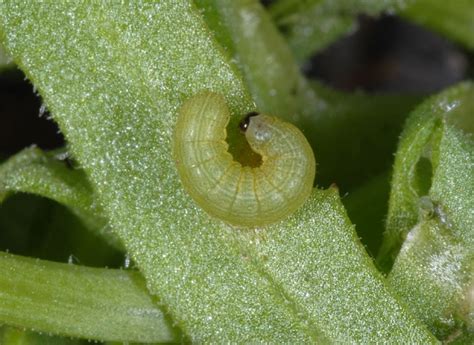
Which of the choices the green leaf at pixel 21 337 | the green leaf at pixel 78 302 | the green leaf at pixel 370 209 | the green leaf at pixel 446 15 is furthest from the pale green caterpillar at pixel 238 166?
the green leaf at pixel 446 15

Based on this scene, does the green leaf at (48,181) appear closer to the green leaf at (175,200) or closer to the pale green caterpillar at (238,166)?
the green leaf at (175,200)

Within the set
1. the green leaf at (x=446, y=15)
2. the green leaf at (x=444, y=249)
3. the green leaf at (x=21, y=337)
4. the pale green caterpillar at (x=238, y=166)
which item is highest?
the pale green caterpillar at (x=238, y=166)

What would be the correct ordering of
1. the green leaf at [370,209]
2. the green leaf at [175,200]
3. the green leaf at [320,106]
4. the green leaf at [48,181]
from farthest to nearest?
the green leaf at [320,106] < the green leaf at [370,209] < the green leaf at [48,181] < the green leaf at [175,200]

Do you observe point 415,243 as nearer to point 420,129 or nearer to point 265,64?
point 420,129

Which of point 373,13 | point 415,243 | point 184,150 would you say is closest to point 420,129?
point 415,243

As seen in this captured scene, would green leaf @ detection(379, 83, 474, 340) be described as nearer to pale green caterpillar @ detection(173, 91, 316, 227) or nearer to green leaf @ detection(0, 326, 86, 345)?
pale green caterpillar @ detection(173, 91, 316, 227)
